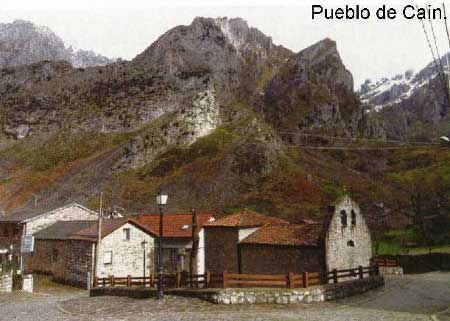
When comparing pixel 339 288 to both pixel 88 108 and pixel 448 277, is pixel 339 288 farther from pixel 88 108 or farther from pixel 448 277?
pixel 88 108

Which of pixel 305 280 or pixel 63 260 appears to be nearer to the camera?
pixel 305 280

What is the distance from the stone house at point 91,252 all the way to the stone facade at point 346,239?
716 inches

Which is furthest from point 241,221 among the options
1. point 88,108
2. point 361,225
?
point 88,108

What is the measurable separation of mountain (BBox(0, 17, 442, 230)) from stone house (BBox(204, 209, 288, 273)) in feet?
106

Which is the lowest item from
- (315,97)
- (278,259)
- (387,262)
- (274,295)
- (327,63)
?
(274,295)

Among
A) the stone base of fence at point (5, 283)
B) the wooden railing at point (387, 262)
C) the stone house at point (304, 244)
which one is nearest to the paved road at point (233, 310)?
the stone house at point (304, 244)

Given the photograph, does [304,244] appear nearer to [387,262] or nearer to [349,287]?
[349,287]

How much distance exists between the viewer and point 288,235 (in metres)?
30.2

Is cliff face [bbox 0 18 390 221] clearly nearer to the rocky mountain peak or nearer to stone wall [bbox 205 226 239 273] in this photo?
the rocky mountain peak

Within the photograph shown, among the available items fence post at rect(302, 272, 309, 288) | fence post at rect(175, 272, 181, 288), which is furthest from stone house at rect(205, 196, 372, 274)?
fence post at rect(175, 272, 181, 288)

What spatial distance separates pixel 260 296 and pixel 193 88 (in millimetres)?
112710

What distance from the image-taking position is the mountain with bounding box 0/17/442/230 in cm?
8088

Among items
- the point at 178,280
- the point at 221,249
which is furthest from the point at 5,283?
the point at 221,249

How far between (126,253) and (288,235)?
50.3 ft
